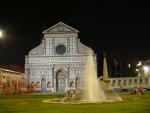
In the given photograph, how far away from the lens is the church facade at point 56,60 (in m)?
74.4

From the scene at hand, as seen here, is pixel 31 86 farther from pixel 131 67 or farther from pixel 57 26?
pixel 131 67

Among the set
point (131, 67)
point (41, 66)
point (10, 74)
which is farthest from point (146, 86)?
point (10, 74)

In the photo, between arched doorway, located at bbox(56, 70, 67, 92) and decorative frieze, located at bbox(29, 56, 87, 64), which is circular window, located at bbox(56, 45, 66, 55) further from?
arched doorway, located at bbox(56, 70, 67, 92)

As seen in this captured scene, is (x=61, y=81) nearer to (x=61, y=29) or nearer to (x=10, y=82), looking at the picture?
(x=61, y=29)

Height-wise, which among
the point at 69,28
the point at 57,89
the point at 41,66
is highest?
the point at 69,28

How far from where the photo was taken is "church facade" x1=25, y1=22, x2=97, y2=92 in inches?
2928

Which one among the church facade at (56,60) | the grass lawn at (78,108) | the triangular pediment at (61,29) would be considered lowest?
the grass lawn at (78,108)

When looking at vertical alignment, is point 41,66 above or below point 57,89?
above

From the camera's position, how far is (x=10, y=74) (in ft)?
230

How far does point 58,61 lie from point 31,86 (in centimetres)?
878

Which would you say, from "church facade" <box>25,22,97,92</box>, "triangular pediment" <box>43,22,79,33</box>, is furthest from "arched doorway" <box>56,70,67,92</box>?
"triangular pediment" <box>43,22,79,33</box>

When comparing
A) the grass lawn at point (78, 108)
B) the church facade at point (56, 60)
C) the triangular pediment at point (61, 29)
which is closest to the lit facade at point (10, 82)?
the church facade at point (56, 60)

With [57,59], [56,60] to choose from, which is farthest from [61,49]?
[56,60]

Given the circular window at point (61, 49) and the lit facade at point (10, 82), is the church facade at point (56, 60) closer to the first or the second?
the circular window at point (61, 49)
